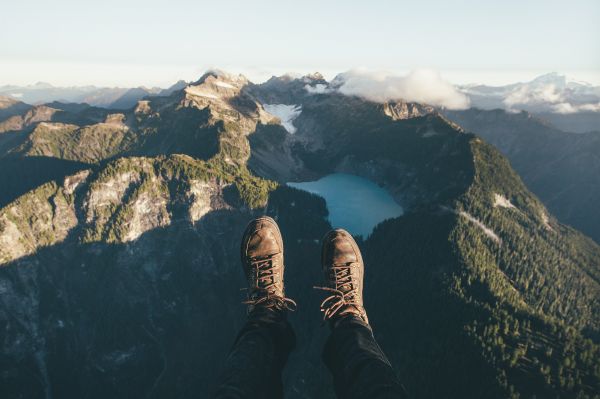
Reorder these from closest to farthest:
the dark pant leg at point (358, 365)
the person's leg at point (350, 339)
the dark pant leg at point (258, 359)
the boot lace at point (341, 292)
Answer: the dark pant leg at point (358, 365) < the dark pant leg at point (258, 359) < the person's leg at point (350, 339) < the boot lace at point (341, 292)

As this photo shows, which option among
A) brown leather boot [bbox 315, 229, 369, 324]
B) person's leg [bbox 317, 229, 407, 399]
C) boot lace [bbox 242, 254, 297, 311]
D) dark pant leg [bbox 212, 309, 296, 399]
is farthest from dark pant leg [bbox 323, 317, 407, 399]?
boot lace [bbox 242, 254, 297, 311]

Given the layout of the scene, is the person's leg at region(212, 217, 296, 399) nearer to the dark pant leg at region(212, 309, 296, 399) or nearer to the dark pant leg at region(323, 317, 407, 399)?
the dark pant leg at region(212, 309, 296, 399)

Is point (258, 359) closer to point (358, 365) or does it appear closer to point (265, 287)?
point (358, 365)

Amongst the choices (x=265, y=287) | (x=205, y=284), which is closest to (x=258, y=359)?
(x=265, y=287)

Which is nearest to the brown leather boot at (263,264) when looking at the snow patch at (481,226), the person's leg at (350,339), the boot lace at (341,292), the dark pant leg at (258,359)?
the dark pant leg at (258,359)

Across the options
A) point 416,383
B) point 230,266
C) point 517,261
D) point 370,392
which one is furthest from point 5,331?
point 517,261

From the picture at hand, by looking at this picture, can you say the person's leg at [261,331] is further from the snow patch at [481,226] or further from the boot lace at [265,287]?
the snow patch at [481,226]
